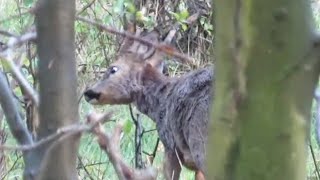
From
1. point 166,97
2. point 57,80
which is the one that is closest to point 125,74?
point 166,97

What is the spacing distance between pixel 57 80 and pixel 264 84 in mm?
282

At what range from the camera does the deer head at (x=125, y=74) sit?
4.91 metres

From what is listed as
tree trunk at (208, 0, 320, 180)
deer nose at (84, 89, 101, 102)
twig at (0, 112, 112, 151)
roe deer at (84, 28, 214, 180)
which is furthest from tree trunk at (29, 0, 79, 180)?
deer nose at (84, 89, 101, 102)

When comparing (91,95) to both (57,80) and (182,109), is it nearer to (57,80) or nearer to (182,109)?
(182,109)

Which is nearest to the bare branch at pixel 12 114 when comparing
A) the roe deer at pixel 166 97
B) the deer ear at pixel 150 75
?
the roe deer at pixel 166 97

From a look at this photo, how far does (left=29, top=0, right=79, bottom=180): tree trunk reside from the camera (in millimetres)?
1095

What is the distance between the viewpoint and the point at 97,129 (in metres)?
1.14

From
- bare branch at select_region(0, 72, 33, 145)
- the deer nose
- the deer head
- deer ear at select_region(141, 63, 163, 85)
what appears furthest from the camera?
deer ear at select_region(141, 63, 163, 85)

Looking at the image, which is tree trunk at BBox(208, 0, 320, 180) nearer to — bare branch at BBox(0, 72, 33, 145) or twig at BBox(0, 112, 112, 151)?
twig at BBox(0, 112, 112, 151)

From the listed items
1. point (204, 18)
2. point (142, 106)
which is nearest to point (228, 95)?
point (142, 106)

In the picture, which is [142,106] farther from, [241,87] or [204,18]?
[241,87]

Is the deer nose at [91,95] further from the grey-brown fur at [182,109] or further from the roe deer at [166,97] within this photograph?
the grey-brown fur at [182,109]

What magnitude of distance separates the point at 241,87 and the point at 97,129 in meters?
0.22

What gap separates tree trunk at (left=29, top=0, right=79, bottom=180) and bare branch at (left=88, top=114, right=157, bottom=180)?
39mm
